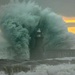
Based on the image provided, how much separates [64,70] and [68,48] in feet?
170

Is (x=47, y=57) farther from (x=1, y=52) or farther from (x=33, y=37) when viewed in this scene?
(x=1, y=52)

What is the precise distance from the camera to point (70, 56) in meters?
114

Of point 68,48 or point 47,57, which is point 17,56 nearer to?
point 47,57

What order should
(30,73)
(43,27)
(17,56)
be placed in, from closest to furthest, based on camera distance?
(30,73)
(17,56)
(43,27)

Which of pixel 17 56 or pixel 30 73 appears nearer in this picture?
pixel 30 73

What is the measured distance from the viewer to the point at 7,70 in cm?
7125

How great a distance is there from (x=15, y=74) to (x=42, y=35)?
48.9m

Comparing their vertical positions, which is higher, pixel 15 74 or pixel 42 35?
pixel 42 35

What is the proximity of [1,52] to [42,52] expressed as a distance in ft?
64.1

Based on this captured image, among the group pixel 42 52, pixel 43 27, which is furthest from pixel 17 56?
pixel 43 27

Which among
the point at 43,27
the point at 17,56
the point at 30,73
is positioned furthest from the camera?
the point at 43,27

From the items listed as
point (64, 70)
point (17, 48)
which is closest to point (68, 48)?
point (17, 48)

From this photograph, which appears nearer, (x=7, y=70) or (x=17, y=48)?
(x=7, y=70)

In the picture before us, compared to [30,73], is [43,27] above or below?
above
